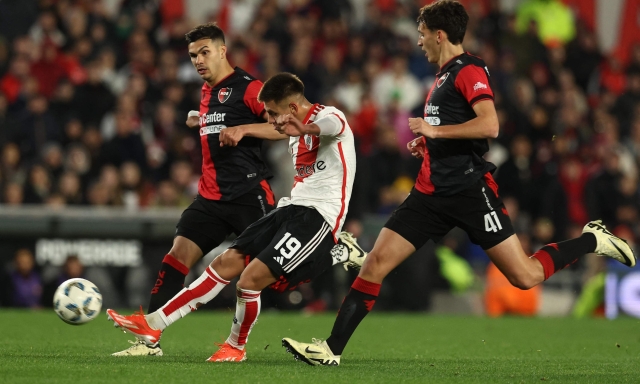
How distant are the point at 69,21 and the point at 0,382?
37.1 feet

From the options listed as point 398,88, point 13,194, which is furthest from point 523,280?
point 398,88

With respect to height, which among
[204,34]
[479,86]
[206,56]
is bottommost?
[479,86]

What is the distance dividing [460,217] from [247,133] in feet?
5.01

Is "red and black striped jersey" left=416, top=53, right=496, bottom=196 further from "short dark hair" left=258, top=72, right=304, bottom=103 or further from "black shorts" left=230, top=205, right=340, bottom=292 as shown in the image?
"short dark hair" left=258, top=72, right=304, bottom=103

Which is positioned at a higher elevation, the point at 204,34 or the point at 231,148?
the point at 204,34

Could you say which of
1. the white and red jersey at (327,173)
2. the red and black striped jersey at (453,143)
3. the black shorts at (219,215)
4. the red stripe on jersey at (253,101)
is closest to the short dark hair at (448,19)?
the red and black striped jersey at (453,143)

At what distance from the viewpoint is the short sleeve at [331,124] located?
6.61m

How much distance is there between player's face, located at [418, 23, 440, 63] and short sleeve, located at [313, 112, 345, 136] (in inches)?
30.6

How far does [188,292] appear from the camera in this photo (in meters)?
A: 7.24

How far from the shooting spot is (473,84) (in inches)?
266

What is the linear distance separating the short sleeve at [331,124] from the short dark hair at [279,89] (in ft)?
0.99

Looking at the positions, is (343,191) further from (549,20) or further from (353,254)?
(549,20)

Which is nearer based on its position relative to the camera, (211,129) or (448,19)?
(448,19)

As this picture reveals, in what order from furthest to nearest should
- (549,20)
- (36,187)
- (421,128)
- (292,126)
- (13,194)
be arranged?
(549,20)
(36,187)
(13,194)
(421,128)
(292,126)
